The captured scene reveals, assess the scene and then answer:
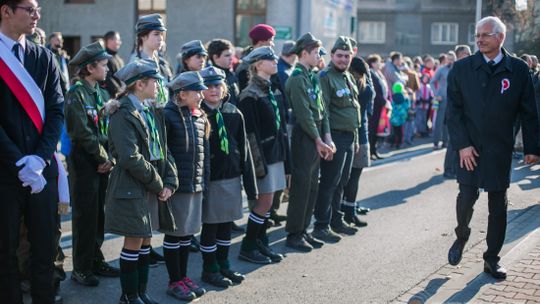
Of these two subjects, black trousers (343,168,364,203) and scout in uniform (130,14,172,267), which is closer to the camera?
scout in uniform (130,14,172,267)

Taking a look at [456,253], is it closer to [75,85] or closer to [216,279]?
[216,279]

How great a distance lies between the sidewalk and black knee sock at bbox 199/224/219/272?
1642mm

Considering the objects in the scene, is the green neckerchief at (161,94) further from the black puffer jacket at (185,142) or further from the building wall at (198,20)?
the building wall at (198,20)

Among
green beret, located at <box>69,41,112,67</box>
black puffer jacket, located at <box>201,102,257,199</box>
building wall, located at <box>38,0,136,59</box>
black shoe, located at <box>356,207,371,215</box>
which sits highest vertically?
building wall, located at <box>38,0,136,59</box>

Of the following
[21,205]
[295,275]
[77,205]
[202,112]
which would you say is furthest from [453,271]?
[21,205]

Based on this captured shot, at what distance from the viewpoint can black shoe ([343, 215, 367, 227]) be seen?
894cm

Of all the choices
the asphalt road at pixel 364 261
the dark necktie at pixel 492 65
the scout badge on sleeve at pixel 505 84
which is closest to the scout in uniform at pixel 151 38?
the asphalt road at pixel 364 261

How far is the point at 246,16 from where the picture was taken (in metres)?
22.1

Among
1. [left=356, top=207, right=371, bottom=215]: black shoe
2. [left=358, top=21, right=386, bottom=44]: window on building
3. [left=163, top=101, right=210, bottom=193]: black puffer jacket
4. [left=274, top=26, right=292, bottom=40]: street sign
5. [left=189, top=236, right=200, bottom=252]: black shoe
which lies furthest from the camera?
[left=358, top=21, right=386, bottom=44]: window on building

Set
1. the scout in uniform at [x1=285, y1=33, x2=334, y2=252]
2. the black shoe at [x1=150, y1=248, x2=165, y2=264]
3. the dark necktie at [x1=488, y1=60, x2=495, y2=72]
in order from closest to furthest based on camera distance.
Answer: the dark necktie at [x1=488, y1=60, x2=495, y2=72] < the black shoe at [x1=150, y1=248, x2=165, y2=264] < the scout in uniform at [x1=285, y1=33, x2=334, y2=252]

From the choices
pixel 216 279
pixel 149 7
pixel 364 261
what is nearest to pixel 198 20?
pixel 149 7

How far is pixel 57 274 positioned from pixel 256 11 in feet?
55.4

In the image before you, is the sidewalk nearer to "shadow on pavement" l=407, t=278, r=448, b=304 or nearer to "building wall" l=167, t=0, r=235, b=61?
"shadow on pavement" l=407, t=278, r=448, b=304

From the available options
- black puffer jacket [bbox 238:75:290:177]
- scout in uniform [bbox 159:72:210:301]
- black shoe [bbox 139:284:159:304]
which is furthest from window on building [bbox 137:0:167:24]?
black shoe [bbox 139:284:159:304]
